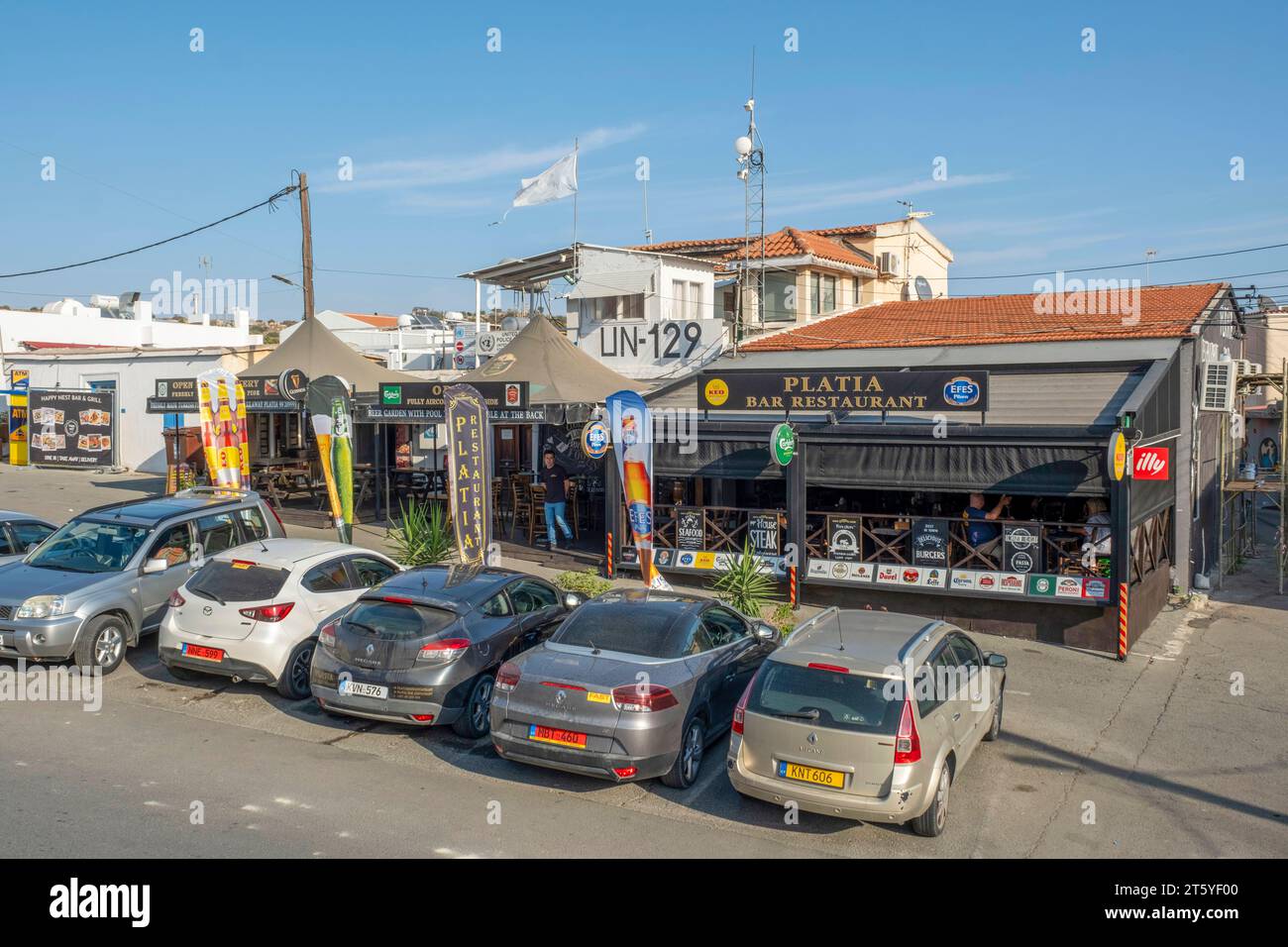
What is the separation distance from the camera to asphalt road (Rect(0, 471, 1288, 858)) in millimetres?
7016

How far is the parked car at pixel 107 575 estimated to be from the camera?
1040cm

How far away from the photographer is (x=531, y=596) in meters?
10.7

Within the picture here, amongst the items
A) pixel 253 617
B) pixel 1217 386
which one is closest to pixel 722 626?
pixel 253 617

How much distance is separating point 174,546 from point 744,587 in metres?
7.54

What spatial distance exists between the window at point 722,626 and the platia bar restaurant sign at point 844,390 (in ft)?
21.9

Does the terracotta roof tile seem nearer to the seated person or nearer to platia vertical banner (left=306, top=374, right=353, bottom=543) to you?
the seated person

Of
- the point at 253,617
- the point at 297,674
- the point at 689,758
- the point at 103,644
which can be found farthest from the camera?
the point at 103,644

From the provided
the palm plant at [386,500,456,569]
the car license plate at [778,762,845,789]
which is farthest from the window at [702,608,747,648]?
the palm plant at [386,500,456,569]

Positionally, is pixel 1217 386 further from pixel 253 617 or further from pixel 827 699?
pixel 253 617

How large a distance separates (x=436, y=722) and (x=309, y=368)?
16.6 m

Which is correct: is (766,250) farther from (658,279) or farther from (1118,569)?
(1118,569)
